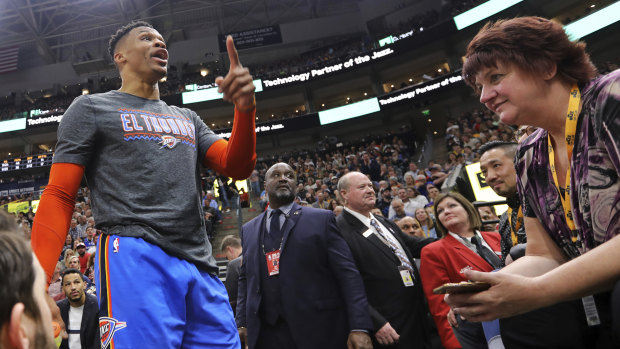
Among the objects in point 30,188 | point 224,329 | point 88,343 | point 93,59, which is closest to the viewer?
point 224,329

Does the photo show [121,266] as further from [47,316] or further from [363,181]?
[363,181]

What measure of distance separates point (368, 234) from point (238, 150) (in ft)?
6.16

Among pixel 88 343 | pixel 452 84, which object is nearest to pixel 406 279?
pixel 88 343

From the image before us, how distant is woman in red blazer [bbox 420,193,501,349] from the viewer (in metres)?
2.76

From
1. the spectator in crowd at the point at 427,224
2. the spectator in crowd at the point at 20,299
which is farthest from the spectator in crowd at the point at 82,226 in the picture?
the spectator in crowd at the point at 20,299

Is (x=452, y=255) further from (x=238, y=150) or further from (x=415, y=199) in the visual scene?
(x=415, y=199)

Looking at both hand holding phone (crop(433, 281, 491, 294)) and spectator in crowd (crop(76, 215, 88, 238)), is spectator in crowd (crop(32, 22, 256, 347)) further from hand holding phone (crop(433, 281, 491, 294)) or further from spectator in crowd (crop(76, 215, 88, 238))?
spectator in crowd (crop(76, 215, 88, 238))

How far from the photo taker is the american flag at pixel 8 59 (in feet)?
71.8

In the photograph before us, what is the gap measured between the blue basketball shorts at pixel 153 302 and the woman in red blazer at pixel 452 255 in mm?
1758

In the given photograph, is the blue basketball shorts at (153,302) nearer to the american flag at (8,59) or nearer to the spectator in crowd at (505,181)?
the spectator in crowd at (505,181)

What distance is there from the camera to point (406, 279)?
3053 mm

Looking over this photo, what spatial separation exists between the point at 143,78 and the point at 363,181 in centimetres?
226

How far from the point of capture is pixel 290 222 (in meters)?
3.13

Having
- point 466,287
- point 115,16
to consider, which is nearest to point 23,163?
point 115,16
